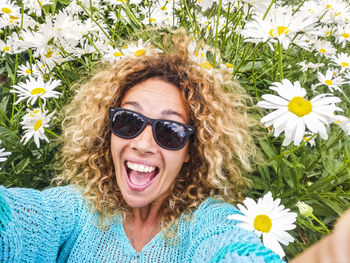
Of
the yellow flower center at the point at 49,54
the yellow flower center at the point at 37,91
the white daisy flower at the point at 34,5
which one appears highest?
the white daisy flower at the point at 34,5

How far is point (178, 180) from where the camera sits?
91cm

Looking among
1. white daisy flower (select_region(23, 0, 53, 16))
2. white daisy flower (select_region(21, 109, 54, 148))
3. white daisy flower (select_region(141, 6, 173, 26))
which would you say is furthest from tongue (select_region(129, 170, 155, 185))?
white daisy flower (select_region(23, 0, 53, 16))

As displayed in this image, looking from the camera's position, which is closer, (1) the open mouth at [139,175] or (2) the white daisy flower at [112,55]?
(1) the open mouth at [139,175]

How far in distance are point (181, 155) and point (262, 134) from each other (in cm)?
44

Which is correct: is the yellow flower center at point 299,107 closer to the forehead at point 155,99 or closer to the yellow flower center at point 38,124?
the forehead at point 155,99

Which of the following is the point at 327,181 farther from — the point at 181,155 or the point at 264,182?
the point at 181,155

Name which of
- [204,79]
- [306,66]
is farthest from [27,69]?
[306,66]

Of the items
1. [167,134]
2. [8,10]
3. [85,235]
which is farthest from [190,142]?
[8,10]

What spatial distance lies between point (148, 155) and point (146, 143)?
0.11 feet

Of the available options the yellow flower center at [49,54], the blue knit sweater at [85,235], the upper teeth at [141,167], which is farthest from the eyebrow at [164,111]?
the yellow flower center at [49,54]

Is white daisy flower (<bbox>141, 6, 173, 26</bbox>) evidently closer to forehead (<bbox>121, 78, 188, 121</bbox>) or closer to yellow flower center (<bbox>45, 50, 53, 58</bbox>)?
yellow flower center (<bbox>45, 50, 53, 58</bbox>)

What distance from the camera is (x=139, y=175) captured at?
0.84m

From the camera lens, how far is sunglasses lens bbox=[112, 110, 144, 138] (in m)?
0.80

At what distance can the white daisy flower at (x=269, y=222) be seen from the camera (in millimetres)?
702
